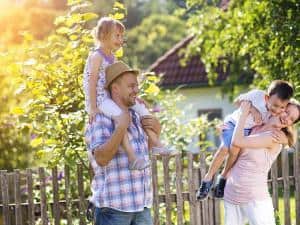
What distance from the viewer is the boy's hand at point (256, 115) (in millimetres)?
4859

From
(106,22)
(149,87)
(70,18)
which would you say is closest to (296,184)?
(149,87)

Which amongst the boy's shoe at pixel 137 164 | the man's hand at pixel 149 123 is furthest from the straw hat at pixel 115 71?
the boy's shoe at pixel 137 164

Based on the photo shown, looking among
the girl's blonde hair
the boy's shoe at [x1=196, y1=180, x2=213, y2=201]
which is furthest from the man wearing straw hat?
the boy's shoe at [x1=196, y1=180, x2=213, y2=201]

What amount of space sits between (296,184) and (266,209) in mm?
2286

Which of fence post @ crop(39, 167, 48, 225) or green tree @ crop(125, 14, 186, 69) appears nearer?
fence post @ crop(39, 167, 48, 225)

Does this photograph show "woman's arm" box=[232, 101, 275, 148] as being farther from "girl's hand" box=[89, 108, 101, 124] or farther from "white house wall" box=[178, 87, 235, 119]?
"white house wall" box=[178, 87, 235, 119]

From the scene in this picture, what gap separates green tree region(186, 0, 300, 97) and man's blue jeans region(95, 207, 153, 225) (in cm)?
392

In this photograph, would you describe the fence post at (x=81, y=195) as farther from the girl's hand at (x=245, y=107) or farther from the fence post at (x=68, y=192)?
the girl's hand at (x=245, y=107)

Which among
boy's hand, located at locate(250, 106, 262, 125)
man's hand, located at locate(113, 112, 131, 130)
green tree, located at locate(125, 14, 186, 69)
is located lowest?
man's hand, located at locate(113, 112, 131, 130)

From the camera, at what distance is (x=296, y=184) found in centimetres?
711

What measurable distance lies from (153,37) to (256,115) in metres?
40.6

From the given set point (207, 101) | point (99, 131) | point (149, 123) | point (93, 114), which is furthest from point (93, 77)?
point (207, 101)

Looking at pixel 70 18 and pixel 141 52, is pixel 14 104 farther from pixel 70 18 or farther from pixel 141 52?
pixel 141 52

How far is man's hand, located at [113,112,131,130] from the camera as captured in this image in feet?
13.1
